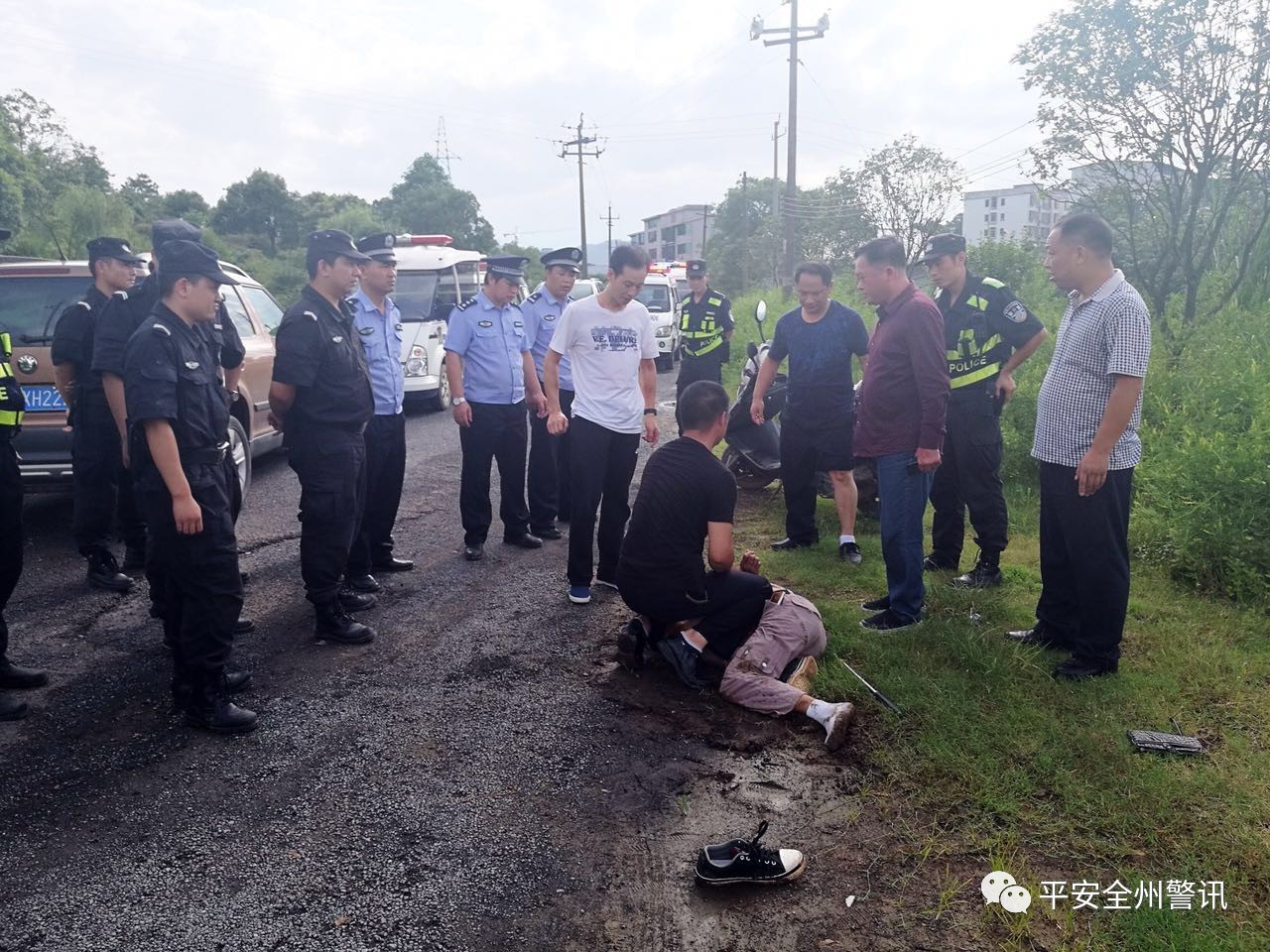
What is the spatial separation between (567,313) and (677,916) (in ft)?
11.2

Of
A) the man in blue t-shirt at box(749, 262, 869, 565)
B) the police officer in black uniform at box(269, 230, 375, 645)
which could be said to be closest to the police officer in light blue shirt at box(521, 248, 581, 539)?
the man in blue t-shirt at box(749, 262, 869, 565)

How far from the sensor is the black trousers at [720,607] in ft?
12.7

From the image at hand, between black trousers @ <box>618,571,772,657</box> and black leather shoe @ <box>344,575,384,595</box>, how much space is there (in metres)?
1.91

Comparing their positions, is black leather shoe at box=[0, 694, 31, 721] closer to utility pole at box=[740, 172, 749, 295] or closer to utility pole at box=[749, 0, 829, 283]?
utility pole at box=[749, 0, 829, 283]

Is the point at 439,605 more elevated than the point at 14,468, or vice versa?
the point at 14,468

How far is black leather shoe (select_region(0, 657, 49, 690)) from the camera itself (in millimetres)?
3781

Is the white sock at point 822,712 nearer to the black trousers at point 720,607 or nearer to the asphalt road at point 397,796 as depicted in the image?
the asphalt road at point 397,796

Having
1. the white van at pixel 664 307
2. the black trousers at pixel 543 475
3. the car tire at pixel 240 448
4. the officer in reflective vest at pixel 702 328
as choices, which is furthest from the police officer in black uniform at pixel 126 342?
the white van at pixel 664 307

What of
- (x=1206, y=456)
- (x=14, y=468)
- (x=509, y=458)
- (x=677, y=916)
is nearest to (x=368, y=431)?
(x=509, y=458)

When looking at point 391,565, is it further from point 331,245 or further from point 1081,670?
point 1081,670

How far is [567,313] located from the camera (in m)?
5.07

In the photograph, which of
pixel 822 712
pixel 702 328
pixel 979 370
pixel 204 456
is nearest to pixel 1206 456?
pixel 979 370

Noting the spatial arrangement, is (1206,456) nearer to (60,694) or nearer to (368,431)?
(368,431)

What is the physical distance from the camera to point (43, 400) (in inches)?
234
